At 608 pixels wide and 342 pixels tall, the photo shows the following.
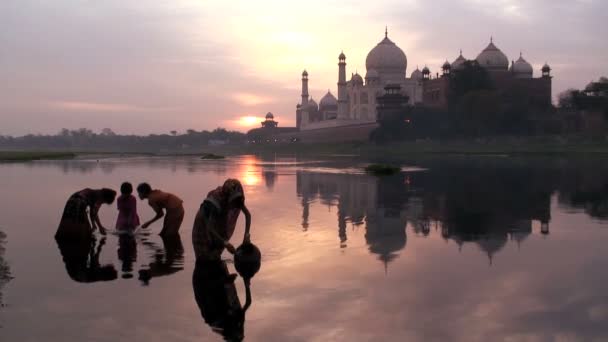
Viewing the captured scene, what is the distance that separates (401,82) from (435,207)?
7328cm

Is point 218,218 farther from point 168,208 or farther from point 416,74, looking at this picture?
point 416,74

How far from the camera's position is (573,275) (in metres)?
8.29

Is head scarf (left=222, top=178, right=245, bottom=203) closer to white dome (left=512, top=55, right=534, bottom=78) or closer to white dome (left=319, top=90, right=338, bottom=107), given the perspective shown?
white dome (left=512, top=55, right=534, bottom=78)

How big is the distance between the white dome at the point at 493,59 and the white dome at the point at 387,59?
11.6m

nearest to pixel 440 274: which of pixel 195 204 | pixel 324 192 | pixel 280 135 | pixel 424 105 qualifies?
pixel 195 204

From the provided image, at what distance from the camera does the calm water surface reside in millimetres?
6023

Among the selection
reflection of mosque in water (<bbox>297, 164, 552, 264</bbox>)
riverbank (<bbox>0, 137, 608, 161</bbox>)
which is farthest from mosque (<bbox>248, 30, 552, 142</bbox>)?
reflection of mosque in water (<bbox>297, 164, 552, 264</bbox>)

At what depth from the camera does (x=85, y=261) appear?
356 inches

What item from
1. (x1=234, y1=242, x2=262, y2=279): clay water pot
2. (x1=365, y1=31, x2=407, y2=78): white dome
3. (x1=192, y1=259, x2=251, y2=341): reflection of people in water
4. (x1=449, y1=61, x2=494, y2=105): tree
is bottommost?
(x1=192, y1=259, x2=251, y2=341): reflection of people in water

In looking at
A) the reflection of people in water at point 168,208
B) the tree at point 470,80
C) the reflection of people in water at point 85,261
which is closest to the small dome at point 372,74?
the tree at point 470,80

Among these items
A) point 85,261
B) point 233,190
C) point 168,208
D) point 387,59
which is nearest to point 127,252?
point 85,261

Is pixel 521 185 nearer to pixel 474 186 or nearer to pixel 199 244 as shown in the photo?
pixel 474 186

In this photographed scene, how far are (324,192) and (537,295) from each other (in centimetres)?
1337

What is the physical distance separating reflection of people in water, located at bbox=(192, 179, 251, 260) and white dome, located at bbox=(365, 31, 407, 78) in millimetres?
80096
